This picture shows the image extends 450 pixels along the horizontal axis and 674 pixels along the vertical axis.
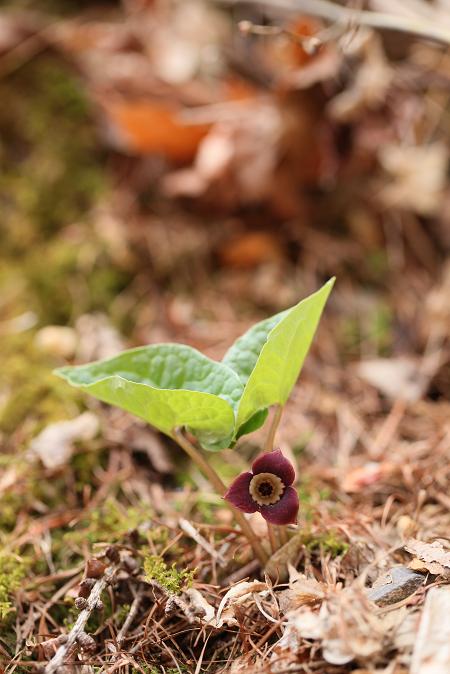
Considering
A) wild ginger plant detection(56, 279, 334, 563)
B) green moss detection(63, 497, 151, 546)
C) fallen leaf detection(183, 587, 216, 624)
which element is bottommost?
green moss detection(63, 497, 151, 546)

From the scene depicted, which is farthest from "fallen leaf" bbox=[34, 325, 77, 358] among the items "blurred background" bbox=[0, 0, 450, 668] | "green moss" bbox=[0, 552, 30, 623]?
"green moss" bbox=[0, 552, 30, 623]

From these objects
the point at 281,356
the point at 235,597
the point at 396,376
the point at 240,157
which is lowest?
the point at 396,376

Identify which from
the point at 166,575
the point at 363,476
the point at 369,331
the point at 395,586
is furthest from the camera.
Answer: the point at 369,331

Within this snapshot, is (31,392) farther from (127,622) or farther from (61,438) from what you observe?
(127,622)

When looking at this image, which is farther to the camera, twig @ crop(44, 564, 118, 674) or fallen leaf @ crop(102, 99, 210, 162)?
fallen leaf @ crop(102, 99, 210, 162)

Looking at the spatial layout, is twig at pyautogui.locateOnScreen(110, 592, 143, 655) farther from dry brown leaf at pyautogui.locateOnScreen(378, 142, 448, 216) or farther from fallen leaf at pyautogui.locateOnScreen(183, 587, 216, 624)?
dry brown leaf at pyautogui.locateOnScreen(378, 142, 448, 216)

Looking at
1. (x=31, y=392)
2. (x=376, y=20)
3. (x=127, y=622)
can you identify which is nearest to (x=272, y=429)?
(x=127, y=622)
